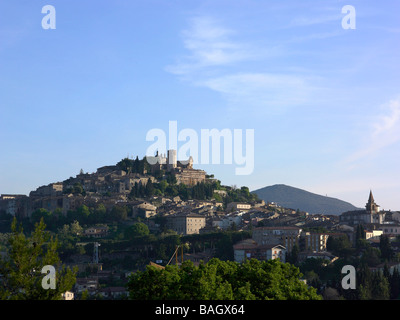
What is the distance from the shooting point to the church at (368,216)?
94688mm

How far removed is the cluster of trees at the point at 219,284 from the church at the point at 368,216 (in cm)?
6124

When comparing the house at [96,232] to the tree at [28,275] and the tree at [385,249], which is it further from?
the tree at [28,275]

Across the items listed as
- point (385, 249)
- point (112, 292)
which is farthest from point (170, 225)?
point (385, 249)

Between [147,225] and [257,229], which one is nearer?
[257,229]

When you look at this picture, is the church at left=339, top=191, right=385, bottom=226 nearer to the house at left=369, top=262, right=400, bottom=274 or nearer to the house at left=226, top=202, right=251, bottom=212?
the house at left=226, top=202, right=251, bottom=212

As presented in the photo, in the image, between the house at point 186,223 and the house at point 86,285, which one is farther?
the house at point 186,223

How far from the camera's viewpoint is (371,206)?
96.4 meters

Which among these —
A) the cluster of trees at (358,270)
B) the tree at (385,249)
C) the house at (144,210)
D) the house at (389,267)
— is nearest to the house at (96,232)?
the house at (144,210)

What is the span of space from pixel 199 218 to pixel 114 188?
24321mm

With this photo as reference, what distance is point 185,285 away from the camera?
1222 inches

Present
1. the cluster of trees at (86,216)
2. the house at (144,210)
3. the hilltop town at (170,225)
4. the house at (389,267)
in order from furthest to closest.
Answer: the house at (144,210) < the cluster of trees at (86,216) < the hilltop town at (170,225) < the house at (389,267)

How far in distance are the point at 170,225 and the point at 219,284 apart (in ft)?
222
